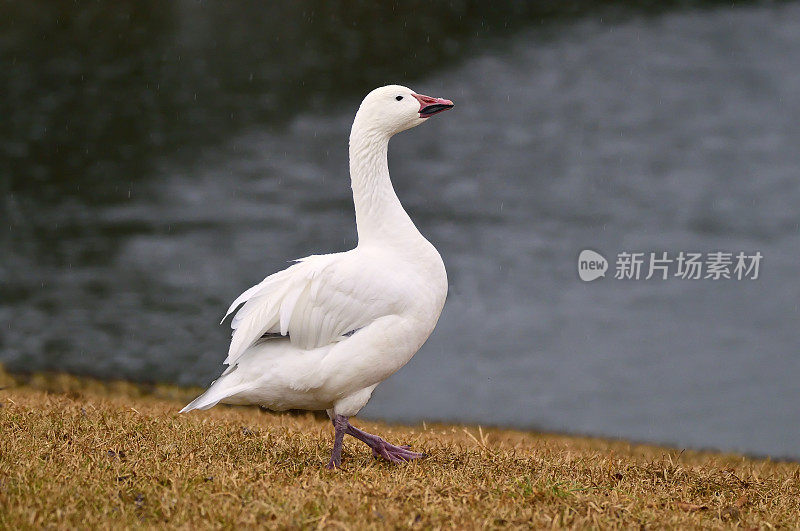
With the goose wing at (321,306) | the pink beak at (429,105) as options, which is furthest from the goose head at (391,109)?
the goose wing at (321,306)

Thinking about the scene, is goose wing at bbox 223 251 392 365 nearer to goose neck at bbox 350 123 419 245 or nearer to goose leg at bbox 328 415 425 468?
goose neck at bbox 350 123 419 245

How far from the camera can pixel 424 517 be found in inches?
142

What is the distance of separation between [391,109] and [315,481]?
2442 millimetres

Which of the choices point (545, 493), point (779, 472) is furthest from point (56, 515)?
point (779, 472)

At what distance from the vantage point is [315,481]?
415cm

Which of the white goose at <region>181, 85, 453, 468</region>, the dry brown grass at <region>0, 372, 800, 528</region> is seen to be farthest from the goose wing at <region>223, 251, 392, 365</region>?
the dry brown grass at <region>0, 372, 800, 528</region>

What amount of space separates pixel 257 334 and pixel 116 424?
5.22 ft

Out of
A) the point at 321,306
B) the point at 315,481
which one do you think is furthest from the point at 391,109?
the point at 315,481

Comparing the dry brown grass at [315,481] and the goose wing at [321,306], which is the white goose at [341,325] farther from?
the dry brown grass at [315,481]

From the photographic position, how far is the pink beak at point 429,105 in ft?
17.3

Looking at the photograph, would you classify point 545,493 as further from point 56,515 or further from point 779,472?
point 779,472

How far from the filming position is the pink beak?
5.29 m

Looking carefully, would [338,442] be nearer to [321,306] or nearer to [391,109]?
[321,306]

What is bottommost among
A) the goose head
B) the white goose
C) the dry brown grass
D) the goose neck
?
the dry brown grass
